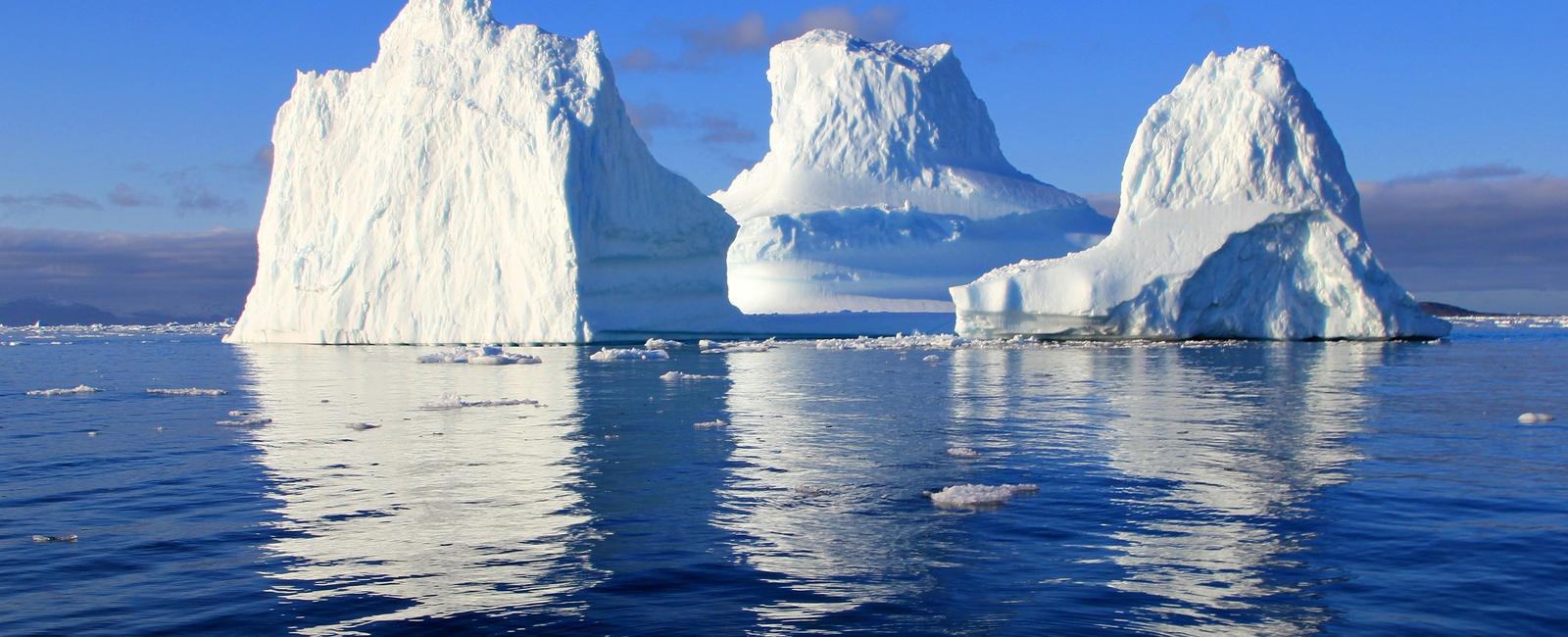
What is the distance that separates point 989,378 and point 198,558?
13213 mm

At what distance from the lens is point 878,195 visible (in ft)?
171

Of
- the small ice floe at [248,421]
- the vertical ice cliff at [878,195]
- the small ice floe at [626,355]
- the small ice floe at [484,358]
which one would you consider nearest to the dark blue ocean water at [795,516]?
the small ice floe at [248,421]

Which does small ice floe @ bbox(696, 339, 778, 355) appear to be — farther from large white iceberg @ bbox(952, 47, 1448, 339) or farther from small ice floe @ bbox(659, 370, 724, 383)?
small ice floe @ bbox(659, 370, 724, 383)

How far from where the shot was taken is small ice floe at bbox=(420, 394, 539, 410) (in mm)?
13500

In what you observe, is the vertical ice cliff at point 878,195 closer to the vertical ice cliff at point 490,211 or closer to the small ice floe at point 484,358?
the vertical ice cliff at point 490,211

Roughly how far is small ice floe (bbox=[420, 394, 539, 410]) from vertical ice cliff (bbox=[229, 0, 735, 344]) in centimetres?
1655

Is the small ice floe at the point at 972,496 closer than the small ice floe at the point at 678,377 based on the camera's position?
Yes

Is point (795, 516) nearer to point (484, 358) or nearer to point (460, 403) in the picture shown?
point (460, 403)

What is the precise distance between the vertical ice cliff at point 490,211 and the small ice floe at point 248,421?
59.1ft

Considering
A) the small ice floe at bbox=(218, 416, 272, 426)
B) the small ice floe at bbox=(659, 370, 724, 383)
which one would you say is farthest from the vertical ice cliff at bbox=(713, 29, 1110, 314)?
the small ice floe at bbox=(218, 416, 272, 426)

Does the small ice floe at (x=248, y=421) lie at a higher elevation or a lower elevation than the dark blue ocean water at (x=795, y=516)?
higher

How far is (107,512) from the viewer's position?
718cm

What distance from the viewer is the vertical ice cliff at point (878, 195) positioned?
4728 cm

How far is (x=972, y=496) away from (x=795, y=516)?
1047 mm
